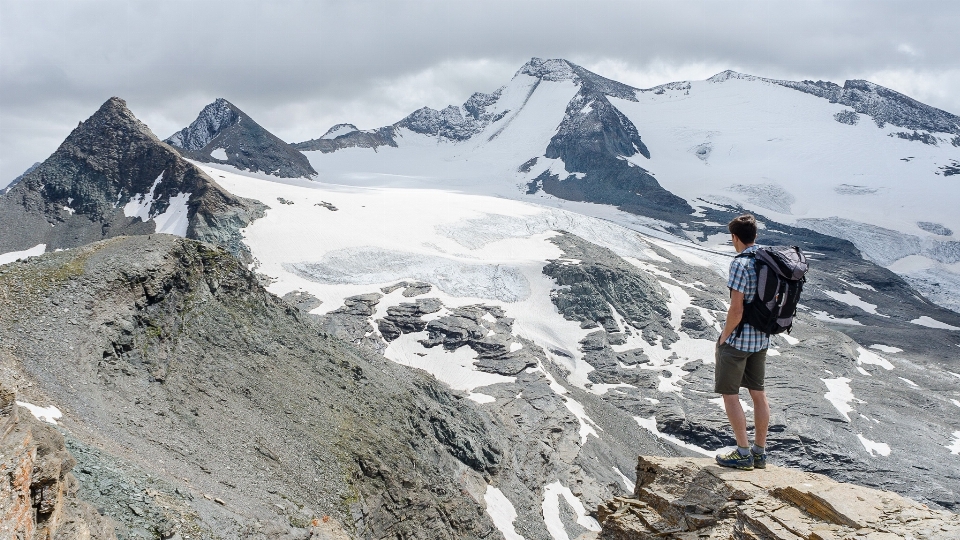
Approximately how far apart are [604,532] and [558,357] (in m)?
67.3

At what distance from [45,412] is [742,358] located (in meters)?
20.3

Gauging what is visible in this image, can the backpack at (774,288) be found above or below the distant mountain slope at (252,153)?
below

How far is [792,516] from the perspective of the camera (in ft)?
33.2

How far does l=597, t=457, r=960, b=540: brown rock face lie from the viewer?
31.2 ft

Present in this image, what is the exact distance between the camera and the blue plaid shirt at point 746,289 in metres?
11.1

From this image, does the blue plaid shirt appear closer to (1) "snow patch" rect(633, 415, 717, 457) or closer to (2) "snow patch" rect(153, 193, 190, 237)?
(1) "snow patch" rect(633, 415, 717, 457)

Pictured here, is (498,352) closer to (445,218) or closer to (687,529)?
(445,218)

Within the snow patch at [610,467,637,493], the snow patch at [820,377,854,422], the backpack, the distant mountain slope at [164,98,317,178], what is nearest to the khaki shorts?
the backpack

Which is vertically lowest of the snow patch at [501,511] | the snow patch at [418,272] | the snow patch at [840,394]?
the snow patch at [840,394]

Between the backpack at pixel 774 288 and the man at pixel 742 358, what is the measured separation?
4.4 inches

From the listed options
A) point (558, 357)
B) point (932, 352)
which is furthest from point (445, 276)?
point (932, 352)

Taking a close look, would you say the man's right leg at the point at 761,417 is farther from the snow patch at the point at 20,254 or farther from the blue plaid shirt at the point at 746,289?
the snow patch at the point at 20,254

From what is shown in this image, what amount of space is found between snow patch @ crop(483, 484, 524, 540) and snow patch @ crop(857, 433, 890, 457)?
137 ft

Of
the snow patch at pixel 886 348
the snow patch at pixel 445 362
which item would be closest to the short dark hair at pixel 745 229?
the snow patch at pixel 445 362
